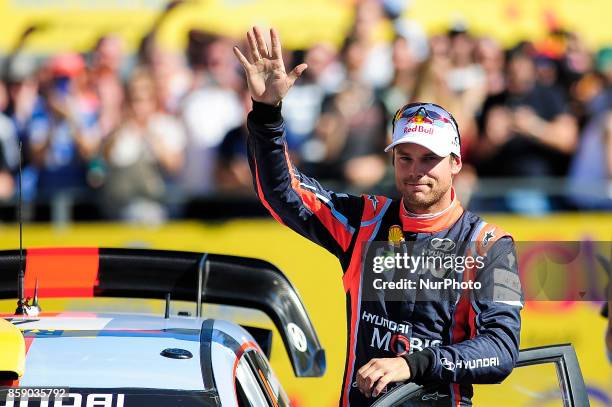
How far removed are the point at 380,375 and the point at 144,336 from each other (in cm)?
84

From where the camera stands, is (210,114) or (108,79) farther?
(108,79)

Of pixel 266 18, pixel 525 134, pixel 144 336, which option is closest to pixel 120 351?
pixel 144 336

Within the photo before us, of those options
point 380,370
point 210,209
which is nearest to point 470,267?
point 380,370

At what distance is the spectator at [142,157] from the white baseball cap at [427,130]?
4636 millimetres

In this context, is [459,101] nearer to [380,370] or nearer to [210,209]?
[210,209]

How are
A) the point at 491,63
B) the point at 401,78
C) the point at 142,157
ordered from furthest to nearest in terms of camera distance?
A: the point at 491,63 → the point at 401,78 → the point at 142,157

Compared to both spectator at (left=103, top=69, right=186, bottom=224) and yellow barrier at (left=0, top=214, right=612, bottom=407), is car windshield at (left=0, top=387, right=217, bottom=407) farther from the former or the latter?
spectator at (left=103, top=69, right=186, bottom=224)

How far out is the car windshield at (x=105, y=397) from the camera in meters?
3.27

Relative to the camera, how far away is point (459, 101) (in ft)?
31.6

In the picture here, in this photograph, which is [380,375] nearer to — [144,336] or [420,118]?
[144,336]

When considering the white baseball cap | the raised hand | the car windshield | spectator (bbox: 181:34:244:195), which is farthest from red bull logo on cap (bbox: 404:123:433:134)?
spectator (bbox: 181:34:244:195)

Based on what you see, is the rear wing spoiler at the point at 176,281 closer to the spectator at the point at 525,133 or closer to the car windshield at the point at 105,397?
the car windshield at the point at 105,397

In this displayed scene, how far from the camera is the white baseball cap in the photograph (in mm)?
3914

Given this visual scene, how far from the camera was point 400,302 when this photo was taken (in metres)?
3.87
